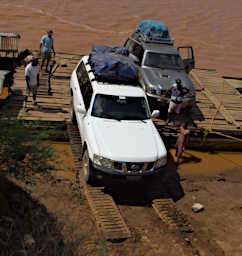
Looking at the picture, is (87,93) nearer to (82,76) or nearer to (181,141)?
(82,76)

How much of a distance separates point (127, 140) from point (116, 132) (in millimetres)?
337

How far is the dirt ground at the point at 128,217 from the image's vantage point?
5527 millimetres

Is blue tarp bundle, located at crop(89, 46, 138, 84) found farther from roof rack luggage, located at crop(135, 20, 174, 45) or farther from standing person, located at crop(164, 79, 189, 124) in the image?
roof rack luggage, located at crop(135, 20, 174, 45)

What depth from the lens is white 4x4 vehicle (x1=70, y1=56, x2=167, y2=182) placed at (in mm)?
7258

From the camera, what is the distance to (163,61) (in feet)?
40.2

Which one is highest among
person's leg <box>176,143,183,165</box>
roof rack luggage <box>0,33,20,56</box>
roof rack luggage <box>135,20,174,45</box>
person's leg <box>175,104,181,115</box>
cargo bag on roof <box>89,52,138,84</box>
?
roof rack luggage <box>135,20,174,45</box>

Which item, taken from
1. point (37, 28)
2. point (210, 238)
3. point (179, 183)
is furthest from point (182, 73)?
point (37, 28)

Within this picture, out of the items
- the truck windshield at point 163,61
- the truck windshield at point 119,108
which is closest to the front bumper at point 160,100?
the truck windshield at point 163,61

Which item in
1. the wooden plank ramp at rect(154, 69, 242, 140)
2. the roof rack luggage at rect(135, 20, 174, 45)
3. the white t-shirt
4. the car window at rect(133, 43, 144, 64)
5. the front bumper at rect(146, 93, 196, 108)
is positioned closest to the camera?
the white t-shirt

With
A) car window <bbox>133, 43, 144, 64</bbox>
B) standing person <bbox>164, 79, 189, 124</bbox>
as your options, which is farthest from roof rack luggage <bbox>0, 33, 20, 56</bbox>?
standing person <bbox>164, 79, 189, 124</bbox>

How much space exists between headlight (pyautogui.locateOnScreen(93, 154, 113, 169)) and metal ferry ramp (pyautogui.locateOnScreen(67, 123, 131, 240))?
2.30 feet

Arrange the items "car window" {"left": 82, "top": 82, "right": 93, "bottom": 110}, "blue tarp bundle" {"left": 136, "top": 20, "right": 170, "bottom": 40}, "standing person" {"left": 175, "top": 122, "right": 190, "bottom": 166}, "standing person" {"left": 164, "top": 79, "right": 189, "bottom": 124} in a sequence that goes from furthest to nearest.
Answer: "blue tarp bundle" {"left": 136, "top": 20, "right": 170, "bottom": 40} → "standing person" {"left": 164, "top": 79, "right": 189, "bottom": 124} → "standing person" {"left": 175, "top": 122, "right": 190, "bottom": 166} → "car window" {"left": 82, "top": 82, "right": 93, "bottom": 110}

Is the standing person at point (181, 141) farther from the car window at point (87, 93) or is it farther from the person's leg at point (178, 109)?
the car window at point (87, 93)

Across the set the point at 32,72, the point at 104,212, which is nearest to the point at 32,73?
the point at 32,72
